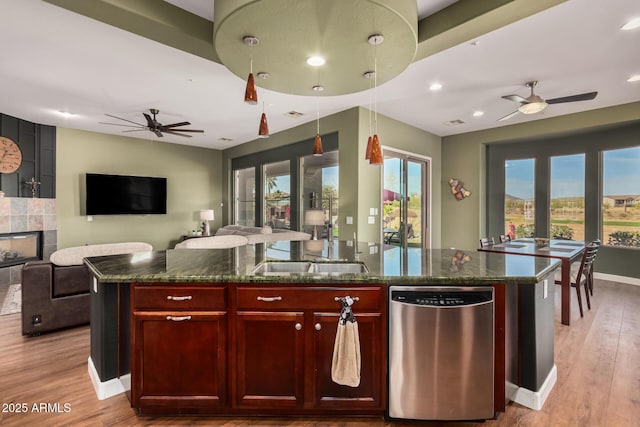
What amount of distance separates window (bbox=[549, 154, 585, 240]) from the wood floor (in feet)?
10.5

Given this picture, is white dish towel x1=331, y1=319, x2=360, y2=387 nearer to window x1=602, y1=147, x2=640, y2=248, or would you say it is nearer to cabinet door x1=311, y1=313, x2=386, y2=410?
cabinet door x1=311, y1=313, x2=386, y2=410

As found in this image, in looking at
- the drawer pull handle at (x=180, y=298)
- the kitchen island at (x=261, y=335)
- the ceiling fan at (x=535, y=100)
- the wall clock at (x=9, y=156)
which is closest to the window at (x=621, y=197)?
the ceiling fan at (x=535, y=100)

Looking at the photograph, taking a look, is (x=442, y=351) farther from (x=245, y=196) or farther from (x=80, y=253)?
(x=245, y=196)

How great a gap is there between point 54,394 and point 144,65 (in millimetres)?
3183

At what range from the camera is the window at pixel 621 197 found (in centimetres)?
552

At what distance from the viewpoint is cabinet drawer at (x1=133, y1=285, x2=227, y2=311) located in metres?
1.85

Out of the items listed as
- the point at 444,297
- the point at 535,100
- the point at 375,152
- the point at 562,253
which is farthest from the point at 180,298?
the point at 535,100

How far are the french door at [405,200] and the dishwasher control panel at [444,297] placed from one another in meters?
3.62

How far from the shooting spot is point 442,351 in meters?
1.80

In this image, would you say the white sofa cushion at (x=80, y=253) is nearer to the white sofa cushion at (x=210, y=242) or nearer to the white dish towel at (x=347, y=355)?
the white sofa cushion at (x=210, y=242)

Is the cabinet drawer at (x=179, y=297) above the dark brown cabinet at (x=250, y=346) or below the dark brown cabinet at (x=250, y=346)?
above

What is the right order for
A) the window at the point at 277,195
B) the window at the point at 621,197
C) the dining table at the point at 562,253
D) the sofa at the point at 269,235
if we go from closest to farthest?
the dining table at the point at 562,253 → the sofa at the point at 269,235 → the window at the point at 621,197 → the window at the point at 277,195

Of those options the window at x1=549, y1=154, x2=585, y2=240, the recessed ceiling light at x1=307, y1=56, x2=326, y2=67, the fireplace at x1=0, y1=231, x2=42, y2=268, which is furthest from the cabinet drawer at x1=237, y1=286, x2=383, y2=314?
the window at x1=549, y1=154, x2=585, y2=240

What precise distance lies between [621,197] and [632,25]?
416 centimetres
